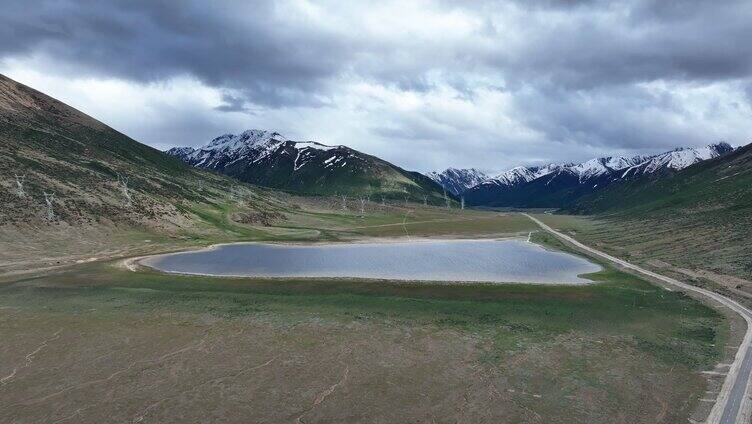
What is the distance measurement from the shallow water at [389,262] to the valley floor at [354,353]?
Answer: 1316cm

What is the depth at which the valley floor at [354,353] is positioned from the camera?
104ft

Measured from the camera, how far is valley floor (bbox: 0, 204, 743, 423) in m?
31.7

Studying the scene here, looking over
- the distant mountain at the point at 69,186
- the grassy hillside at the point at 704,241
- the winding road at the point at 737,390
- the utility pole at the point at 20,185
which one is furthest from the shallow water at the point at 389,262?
the utility pole at the point at 20,185

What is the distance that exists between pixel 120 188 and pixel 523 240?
137 metres

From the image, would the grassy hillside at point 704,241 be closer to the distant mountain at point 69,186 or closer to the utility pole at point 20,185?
the distant mountain at point 69,186

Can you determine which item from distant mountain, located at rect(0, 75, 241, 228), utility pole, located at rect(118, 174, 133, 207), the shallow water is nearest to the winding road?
the shallow water

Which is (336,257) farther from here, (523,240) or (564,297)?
(523,240)

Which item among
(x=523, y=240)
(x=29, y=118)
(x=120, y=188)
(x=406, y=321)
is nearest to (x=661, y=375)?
(x=406, y=321)

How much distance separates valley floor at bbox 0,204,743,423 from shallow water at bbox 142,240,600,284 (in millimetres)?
13165

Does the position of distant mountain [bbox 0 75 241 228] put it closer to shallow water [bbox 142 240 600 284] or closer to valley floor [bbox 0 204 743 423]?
shallow water [bbox 142 240 600 284]

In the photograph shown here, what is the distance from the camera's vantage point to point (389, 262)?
321 ft

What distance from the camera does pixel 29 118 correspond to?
199 m

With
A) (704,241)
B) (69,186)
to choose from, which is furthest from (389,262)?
(69,186)

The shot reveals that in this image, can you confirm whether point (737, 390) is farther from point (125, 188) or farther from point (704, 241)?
point (125, 188)
